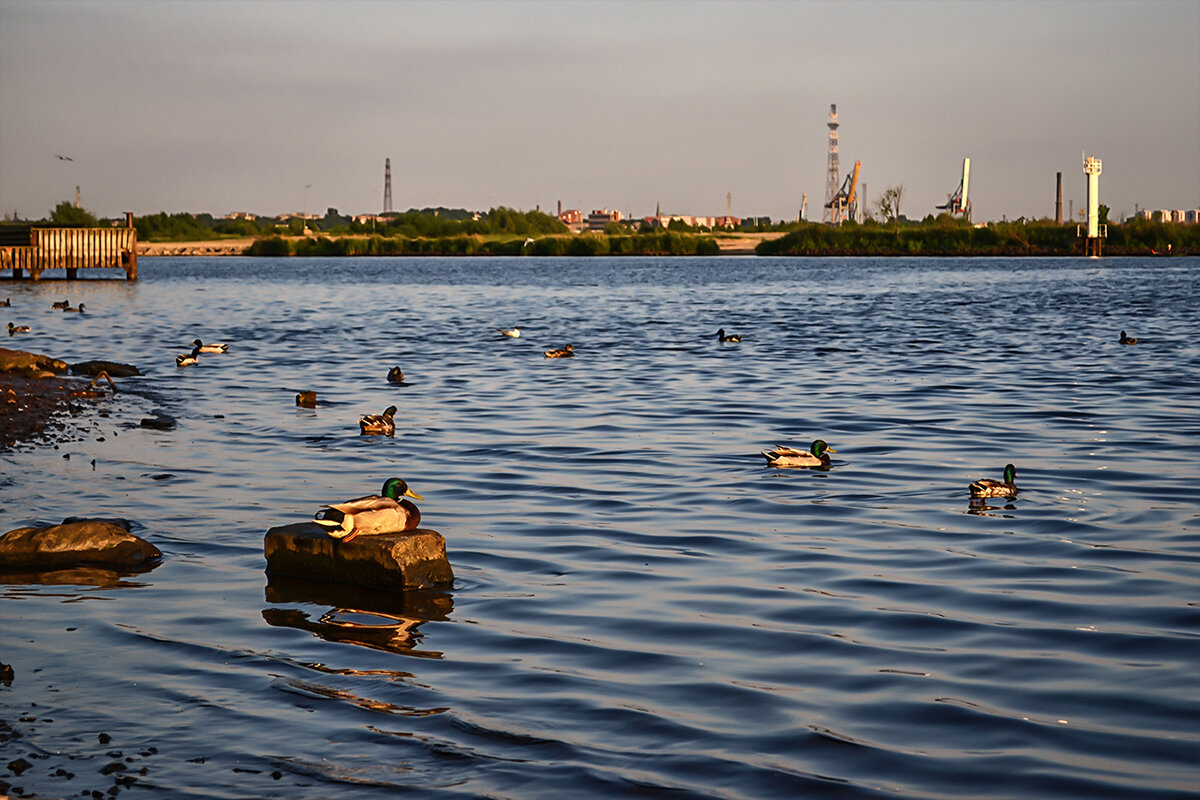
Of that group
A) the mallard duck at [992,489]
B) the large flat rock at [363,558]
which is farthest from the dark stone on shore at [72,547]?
the mallard duck at [992,489]

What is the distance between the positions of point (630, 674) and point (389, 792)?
7.54 feet

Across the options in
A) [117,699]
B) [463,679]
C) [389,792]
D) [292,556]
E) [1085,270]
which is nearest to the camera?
[389,792]

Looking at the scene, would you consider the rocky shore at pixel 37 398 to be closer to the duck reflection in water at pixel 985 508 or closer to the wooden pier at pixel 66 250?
the duck reflection in water at pixel 985 508

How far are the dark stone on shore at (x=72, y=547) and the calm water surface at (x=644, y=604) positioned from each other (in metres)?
0.34

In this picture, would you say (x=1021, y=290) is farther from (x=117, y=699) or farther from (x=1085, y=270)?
(x=117, y=699)

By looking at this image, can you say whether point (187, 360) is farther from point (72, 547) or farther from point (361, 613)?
point (361, 613)

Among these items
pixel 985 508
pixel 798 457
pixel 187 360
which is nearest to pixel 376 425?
pixel 798 457

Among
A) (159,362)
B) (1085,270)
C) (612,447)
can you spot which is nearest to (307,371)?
(159,362)

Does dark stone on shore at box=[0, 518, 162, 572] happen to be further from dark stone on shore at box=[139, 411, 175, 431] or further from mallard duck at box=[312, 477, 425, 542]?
dark stone on shore at box=[139, 411, 175, 431]

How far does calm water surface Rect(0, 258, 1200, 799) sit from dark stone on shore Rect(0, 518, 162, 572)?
1.12 feet

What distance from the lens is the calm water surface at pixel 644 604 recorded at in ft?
21.9

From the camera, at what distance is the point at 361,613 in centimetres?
955

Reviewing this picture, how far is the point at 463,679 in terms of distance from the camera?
802 centimetres

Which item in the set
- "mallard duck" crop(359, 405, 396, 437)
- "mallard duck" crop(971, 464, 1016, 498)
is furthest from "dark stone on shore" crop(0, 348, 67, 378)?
"mallard duck" crop(971, 464, 1016, 498)
